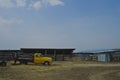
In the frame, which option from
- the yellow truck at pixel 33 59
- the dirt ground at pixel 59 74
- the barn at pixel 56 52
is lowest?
the dirt ground at pixel 59 74

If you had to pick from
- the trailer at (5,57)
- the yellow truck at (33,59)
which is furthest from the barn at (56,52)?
the trailer at (5,57)

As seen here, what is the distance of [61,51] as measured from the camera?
2707 inches

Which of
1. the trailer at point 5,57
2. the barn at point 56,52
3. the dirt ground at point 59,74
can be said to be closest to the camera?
the dirt ground at point 59,74

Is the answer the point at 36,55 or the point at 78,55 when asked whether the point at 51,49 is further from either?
the point at 36,55

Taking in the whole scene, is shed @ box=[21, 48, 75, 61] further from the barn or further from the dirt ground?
the dirt ground

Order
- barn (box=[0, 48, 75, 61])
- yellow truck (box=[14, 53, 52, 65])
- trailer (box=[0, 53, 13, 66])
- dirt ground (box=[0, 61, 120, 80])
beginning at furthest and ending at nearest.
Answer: barn (box=[0, 48, 75, 61]) < yellow truck (box=[14, 53, 52, 65]) < trailer (box=[0, 53, 13, 66]) < dirt ground (box=[0, 61, 120, 80])

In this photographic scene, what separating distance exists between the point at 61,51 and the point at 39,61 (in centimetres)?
2317

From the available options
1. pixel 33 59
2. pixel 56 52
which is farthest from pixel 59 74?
pixel 56 52

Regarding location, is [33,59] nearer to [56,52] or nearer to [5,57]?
[5,57]

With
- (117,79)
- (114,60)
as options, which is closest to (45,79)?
(117,79)

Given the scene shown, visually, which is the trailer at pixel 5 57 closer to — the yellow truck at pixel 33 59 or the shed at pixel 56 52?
the yellow truck at pixel 33 59

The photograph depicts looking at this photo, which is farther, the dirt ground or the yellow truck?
the yellow truck

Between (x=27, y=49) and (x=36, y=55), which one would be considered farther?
(x=27, y=49)

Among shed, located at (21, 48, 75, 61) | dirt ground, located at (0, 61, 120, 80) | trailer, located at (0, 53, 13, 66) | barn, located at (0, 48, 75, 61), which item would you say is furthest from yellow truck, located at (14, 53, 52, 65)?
shed, located at (21, 48, 75, 61)
